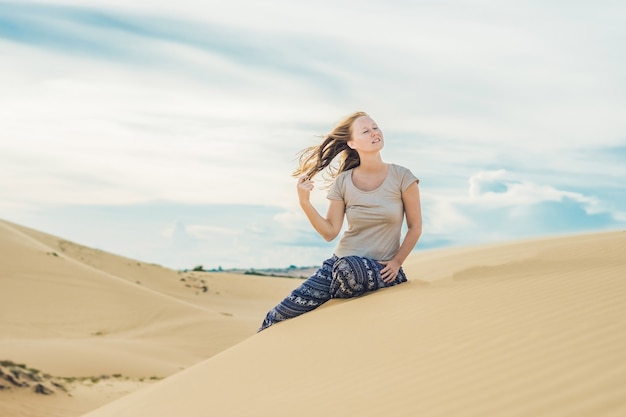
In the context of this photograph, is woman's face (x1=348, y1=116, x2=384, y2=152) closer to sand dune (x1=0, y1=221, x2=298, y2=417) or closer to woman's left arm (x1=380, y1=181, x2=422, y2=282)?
woman's left arm (x1=380, y1=181, x2=422, y2=282)

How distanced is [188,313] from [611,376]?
2186 cm

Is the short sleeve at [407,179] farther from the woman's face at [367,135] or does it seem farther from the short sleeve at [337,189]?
the short sleeve at [337,189]

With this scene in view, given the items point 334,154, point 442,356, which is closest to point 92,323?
point 334,154

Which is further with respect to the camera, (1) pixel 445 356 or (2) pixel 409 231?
(2) pixel 409 231

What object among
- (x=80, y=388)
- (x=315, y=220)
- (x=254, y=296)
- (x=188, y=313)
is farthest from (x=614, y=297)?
(x=254, y=296)

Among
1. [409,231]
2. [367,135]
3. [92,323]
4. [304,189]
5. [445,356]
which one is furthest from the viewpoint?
[92,323]

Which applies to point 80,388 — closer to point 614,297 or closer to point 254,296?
point 614,297

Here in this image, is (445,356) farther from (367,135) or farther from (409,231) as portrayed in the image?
(367,135)

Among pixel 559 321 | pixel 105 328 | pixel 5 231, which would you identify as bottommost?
pixel 559 321

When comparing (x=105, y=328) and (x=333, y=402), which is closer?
(x=333, y=402)

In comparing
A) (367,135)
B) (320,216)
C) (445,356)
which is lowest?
(445,356)

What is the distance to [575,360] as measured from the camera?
423 cm

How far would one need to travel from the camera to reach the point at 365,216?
22.9ft

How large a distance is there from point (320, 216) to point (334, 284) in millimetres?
603
